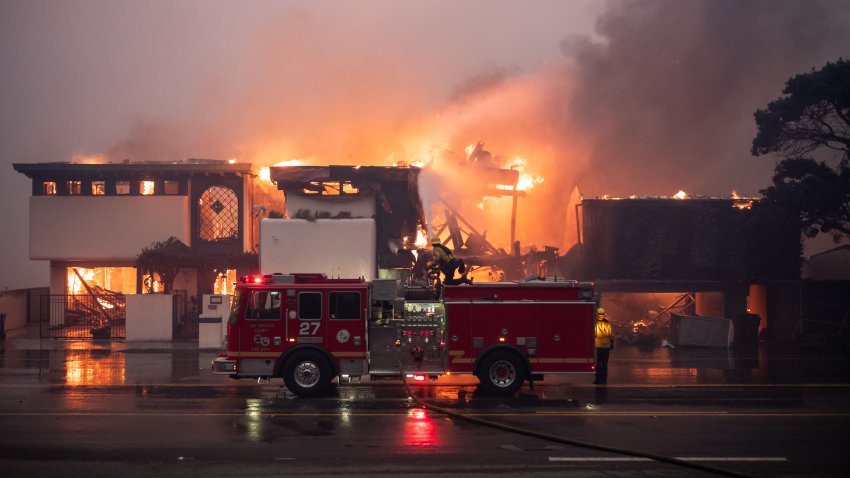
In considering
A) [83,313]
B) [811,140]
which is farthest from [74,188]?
[811,140]

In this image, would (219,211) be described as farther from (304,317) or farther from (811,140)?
(811,140)

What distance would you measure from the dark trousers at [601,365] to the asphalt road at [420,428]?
11.8 inches

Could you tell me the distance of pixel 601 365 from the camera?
1555 centimetres

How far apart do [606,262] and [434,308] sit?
51.8 feet

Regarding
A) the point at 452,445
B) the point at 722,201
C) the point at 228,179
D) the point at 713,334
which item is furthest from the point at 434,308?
the point at 228,179

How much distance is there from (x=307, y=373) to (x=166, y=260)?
1727 centimetres

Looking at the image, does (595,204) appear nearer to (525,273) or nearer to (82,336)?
(525,273)

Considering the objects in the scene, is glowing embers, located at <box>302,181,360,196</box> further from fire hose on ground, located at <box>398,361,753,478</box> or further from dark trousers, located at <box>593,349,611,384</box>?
fire hose on ground, located at <box>398,361,753,478</box>

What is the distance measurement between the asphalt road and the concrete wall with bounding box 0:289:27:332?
15.2 meters

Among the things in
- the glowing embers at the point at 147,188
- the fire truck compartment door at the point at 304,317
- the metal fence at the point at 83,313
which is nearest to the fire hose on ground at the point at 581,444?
the fire truck compartment door at the point at 304,317

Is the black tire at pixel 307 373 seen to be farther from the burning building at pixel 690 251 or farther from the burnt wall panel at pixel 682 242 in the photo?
the burnt wall panel at pixel 682 242

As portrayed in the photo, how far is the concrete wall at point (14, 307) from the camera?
29.8m

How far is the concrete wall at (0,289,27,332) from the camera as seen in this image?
29788 millimetres

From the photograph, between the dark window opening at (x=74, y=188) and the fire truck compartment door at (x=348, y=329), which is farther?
the dark window opening at (x=74, y=188)
